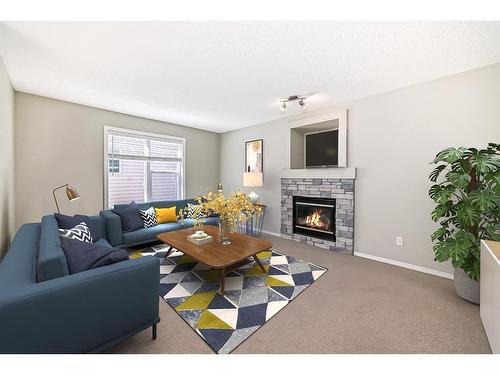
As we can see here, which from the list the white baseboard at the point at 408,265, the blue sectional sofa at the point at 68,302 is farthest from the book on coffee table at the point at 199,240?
the white baseboard at the point at 408,265

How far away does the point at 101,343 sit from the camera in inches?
49.2

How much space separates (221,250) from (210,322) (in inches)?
32.3

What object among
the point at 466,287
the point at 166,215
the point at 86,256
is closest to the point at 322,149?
the point at 466,287

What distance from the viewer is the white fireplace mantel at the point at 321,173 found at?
3.37 meters

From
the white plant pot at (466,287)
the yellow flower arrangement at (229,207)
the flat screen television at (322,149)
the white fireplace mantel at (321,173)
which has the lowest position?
the white plant pot at (466,287)

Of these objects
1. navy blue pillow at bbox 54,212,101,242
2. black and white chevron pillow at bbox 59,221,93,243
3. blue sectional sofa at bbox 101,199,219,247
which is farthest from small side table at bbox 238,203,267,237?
black and white chevron pillow at bbox 59,221,93,243

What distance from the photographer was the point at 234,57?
213 centimetres

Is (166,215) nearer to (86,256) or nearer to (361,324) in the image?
(86,256)

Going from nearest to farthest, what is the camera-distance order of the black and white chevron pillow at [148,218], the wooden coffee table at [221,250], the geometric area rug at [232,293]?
the geometric area rug at [232,293] → the wooden coffee table at [221,250] → the black and white chevron pillow at [148,218]

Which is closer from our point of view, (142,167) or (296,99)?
(296,99)

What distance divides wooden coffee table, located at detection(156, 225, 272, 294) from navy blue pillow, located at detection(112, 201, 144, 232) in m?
0.76

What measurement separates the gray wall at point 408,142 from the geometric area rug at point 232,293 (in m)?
1.18

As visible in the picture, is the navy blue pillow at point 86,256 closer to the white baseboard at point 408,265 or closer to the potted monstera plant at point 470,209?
the potted monstera plant at point 470,209

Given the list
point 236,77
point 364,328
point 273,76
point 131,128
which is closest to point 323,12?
point 273,76
